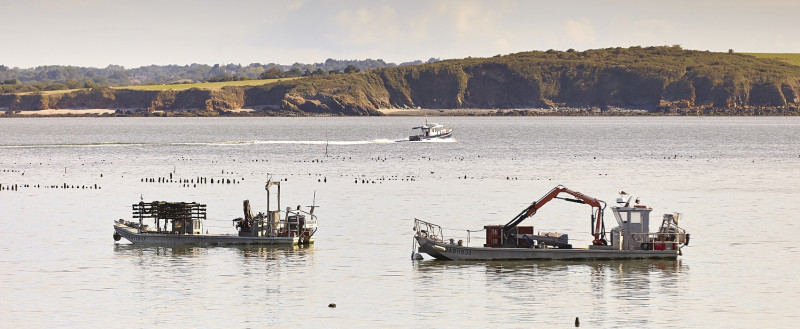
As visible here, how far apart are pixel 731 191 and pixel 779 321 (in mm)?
53261

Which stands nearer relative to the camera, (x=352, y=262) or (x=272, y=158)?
(x=352, y=262)

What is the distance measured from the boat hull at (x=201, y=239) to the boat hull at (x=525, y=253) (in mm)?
8198

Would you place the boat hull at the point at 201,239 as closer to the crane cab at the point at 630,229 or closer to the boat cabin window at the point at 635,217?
the crane cab at the point at 630,229

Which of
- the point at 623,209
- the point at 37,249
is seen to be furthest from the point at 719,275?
the point at 37,249

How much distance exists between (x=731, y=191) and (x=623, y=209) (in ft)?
138

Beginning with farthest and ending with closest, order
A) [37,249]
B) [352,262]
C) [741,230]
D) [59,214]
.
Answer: [59,214]
[741,230]
[37,249]
[352,262]

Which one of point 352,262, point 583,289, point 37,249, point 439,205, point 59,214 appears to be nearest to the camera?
point 583,289

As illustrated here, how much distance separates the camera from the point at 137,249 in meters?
59.0

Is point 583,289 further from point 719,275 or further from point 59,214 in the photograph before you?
point 59,214

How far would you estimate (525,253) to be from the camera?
178 ft

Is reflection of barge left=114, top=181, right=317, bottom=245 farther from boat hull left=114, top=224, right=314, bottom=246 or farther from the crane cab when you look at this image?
the crane cab

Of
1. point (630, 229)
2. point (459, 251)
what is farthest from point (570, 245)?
point (459, 251)

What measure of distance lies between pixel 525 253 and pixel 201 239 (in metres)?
16.2

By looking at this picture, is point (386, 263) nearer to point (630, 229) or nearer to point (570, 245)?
point (570, 245)
